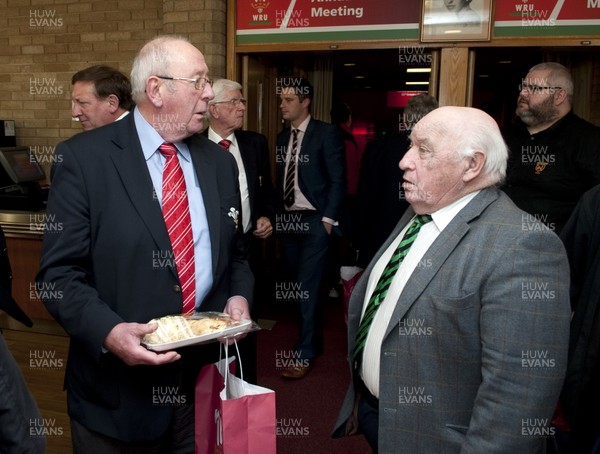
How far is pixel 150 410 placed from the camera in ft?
5.60

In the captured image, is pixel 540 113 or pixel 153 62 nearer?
pixel 153 62

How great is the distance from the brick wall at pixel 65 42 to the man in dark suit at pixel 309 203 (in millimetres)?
1133

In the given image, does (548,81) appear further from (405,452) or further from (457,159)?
(405,452)

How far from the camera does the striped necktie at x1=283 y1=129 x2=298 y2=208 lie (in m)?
4.28

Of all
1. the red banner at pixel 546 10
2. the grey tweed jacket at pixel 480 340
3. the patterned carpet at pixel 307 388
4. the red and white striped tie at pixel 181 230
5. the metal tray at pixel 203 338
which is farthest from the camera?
the red banner at pixel 546 10

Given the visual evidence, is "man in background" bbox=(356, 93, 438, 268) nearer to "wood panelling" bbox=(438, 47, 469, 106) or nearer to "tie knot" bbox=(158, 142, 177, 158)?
"wood panelling" bbox=(438, 47, 469, 106)

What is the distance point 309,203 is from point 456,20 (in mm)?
1929

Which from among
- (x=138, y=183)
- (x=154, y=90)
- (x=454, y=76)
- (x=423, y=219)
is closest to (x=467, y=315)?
(x=423, y=219)

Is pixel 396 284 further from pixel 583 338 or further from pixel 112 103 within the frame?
pixel 112 103

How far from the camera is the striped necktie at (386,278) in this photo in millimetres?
1687

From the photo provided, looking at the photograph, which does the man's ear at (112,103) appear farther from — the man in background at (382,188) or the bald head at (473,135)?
the bald head at (473,135)

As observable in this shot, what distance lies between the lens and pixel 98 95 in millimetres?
2910

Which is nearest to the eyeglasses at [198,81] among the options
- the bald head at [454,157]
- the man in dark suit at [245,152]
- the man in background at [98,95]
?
the bald head at [454,157]

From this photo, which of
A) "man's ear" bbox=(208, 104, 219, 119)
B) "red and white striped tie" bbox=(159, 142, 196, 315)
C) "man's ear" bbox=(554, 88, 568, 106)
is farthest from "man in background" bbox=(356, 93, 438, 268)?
"red and white striped tie" bbox=(159, 142, 196, 315)
